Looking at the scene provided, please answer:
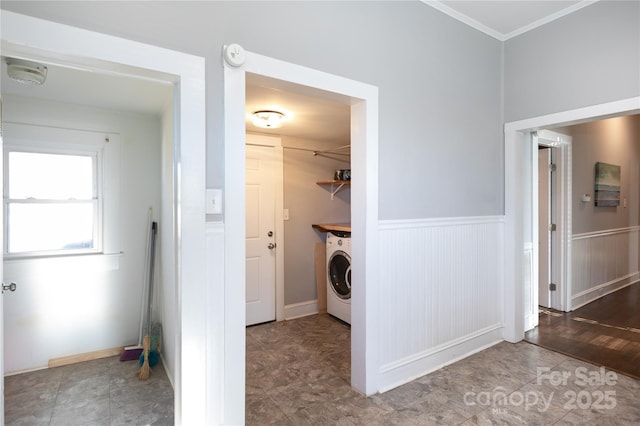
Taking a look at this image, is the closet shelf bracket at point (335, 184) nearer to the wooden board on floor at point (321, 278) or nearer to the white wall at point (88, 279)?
the wooden board on floor at point (321, 278)

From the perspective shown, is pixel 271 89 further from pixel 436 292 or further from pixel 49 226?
pixel 49 226

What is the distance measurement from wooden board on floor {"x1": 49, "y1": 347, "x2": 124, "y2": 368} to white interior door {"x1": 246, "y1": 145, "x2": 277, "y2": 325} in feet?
4.03

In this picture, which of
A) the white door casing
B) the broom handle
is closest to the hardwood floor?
the white door casing

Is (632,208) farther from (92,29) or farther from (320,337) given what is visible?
(92,29)

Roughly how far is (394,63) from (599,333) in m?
3.12

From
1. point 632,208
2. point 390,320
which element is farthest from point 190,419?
point 632,208

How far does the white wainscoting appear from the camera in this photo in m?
3.96

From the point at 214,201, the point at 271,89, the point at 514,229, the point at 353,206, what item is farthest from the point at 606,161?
the point at 214,201

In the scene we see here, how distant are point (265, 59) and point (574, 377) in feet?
9.55

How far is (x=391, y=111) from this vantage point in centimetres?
226

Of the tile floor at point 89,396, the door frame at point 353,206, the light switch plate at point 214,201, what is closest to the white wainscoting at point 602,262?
the door frame at point 353,206

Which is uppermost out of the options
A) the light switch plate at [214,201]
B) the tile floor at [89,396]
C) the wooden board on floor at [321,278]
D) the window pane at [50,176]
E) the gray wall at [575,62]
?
the gray wall at [575,62]

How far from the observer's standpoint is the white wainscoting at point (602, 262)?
396 cm

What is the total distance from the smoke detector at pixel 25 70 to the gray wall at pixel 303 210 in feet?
7.37
